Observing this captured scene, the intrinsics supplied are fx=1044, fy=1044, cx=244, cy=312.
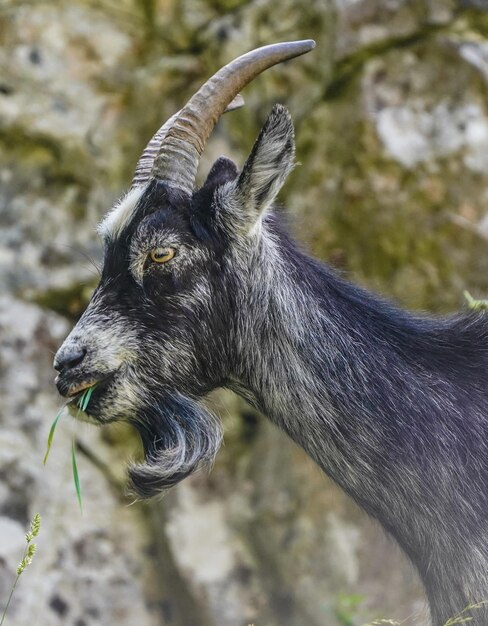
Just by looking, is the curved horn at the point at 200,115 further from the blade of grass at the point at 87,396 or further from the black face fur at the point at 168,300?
the blade of grass at the point at 87,396

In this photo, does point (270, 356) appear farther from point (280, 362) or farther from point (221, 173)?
point (221, 173)

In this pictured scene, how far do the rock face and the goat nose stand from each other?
3.43 m

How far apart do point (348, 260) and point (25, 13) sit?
301 centimetres

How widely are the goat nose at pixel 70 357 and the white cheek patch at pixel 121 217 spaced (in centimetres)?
48

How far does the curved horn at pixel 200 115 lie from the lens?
155 inches

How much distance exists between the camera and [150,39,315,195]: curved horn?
3939 mm

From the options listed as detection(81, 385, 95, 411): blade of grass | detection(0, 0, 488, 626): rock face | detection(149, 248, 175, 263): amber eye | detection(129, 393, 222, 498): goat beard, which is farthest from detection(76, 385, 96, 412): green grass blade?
detection(0, 0, 488, 626): rock face

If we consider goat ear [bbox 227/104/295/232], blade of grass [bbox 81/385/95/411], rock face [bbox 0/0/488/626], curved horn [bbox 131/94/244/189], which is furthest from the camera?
rock face [bbox 0/0/488/626]

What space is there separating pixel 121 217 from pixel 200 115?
1.65 feet

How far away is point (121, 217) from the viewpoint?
3.92 metres

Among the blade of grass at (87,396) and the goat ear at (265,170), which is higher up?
the goat ear at (265,170)

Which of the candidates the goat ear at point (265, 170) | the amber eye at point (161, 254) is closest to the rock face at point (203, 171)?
the goat ear at point (265, 170)

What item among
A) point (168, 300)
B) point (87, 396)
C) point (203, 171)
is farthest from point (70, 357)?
point (203, 171)

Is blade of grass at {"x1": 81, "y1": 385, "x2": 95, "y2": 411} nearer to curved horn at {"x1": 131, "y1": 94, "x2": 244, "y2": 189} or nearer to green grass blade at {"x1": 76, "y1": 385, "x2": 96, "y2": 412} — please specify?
green grass blade at {"x1": 76, "y1": 385, "x2": 96, "y2": 412}
